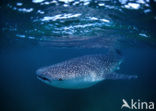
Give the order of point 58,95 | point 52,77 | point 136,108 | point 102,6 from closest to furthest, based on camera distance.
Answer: point 52,77
point 102,6
point 136,108
point 58,95

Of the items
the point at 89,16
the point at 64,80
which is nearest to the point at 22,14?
the point at 89,16

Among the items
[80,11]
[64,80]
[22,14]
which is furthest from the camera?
[22,14]

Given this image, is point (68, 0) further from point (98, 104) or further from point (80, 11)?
point (98, 104)

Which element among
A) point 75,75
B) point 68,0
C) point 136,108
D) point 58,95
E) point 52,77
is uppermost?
point 68,0

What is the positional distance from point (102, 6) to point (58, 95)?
1277 centimetres

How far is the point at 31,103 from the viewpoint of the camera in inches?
640

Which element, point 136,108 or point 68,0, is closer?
point 68,0

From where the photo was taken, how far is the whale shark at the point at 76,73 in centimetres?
451

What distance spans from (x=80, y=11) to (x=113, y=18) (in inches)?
126

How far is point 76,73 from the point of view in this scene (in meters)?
5.32

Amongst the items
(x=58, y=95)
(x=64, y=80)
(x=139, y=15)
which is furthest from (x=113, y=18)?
(x=58, y=95)

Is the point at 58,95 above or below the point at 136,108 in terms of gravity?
below

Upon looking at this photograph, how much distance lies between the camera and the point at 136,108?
12250 mm

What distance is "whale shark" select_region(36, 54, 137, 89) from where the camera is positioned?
451cm
